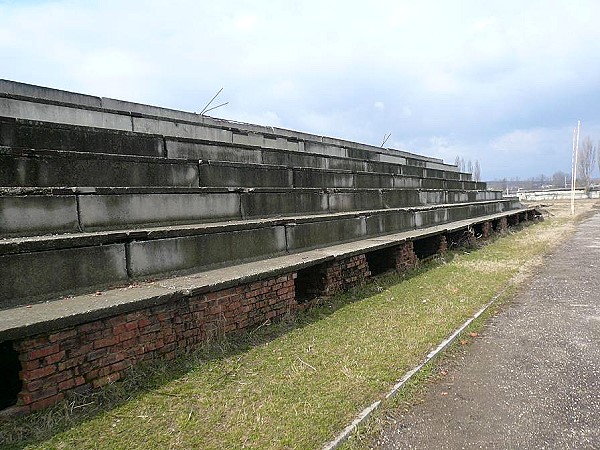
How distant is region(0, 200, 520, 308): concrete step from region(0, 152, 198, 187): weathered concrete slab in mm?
839

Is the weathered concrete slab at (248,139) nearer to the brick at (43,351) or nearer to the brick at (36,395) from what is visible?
the brick at (43,351)

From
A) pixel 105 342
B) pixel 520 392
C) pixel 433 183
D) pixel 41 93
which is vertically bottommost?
pixel 520 392

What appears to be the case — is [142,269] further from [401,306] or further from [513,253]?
[513,253]

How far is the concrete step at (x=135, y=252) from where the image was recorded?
134 inches

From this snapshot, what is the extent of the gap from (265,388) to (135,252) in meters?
1.93

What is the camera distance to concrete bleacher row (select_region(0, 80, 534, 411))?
3.28m

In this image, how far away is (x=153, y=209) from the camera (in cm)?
491

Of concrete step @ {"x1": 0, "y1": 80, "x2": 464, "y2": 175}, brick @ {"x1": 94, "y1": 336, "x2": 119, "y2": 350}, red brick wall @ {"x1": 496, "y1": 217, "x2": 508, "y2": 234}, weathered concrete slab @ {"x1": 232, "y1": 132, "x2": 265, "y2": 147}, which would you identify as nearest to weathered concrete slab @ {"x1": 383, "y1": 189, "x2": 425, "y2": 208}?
concrete step @ {"x1": 0, "y1": 80, "x2": 464, "y2": 175}

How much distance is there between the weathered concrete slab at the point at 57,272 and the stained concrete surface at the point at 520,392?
9.48 ft

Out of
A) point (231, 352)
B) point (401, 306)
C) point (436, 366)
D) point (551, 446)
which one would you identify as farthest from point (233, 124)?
point (551, 446)

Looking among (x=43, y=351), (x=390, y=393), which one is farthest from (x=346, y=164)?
(x=43, y=351)

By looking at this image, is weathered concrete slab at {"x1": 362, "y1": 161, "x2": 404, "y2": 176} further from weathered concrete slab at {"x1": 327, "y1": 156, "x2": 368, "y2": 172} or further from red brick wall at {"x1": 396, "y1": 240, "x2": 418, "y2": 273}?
red brick wall at {"x1": 396, "y1": 240, "x2": 418, "y2": 273}

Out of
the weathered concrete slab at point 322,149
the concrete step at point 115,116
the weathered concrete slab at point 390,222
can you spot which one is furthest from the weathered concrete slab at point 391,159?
the weathered concrete slab at point 390,222

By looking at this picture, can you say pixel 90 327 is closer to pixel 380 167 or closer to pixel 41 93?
pixel 41 93
